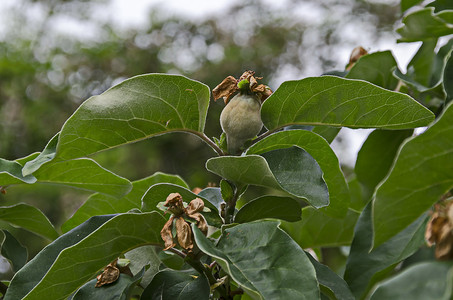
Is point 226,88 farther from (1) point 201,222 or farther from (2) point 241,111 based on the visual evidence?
(1) point 201,222

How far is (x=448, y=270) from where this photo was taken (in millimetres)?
356

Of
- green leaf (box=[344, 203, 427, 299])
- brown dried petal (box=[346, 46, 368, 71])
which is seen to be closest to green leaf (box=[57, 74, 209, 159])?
green leaf (box=[344, 203, 427, 299])

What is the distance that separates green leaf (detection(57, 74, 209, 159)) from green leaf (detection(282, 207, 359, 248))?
0.31m

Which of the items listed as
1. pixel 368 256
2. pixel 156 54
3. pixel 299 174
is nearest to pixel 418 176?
pixel 299 174

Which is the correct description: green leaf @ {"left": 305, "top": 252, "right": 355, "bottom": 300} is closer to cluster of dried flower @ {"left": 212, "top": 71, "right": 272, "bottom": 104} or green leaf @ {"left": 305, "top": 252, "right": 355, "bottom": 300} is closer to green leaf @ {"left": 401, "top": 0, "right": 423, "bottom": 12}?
cluster of dried flower @ {"left": 212, "top": 71, "right": 272, "bottom": 104}

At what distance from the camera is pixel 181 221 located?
1.84ft

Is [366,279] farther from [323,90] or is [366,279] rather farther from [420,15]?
[420,15]

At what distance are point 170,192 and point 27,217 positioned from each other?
26 centimetres

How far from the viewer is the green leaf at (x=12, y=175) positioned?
0.67 m

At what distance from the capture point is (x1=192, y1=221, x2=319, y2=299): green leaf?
47 centimetres

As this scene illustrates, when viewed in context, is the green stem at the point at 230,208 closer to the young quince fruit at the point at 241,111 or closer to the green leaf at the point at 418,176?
the young quince fruit at the point at 241,111

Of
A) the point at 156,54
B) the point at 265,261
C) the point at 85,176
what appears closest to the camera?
the point at 265,261

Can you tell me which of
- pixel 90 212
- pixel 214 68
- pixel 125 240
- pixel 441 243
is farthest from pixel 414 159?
pixel 214 68

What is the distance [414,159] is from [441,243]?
78 mm
